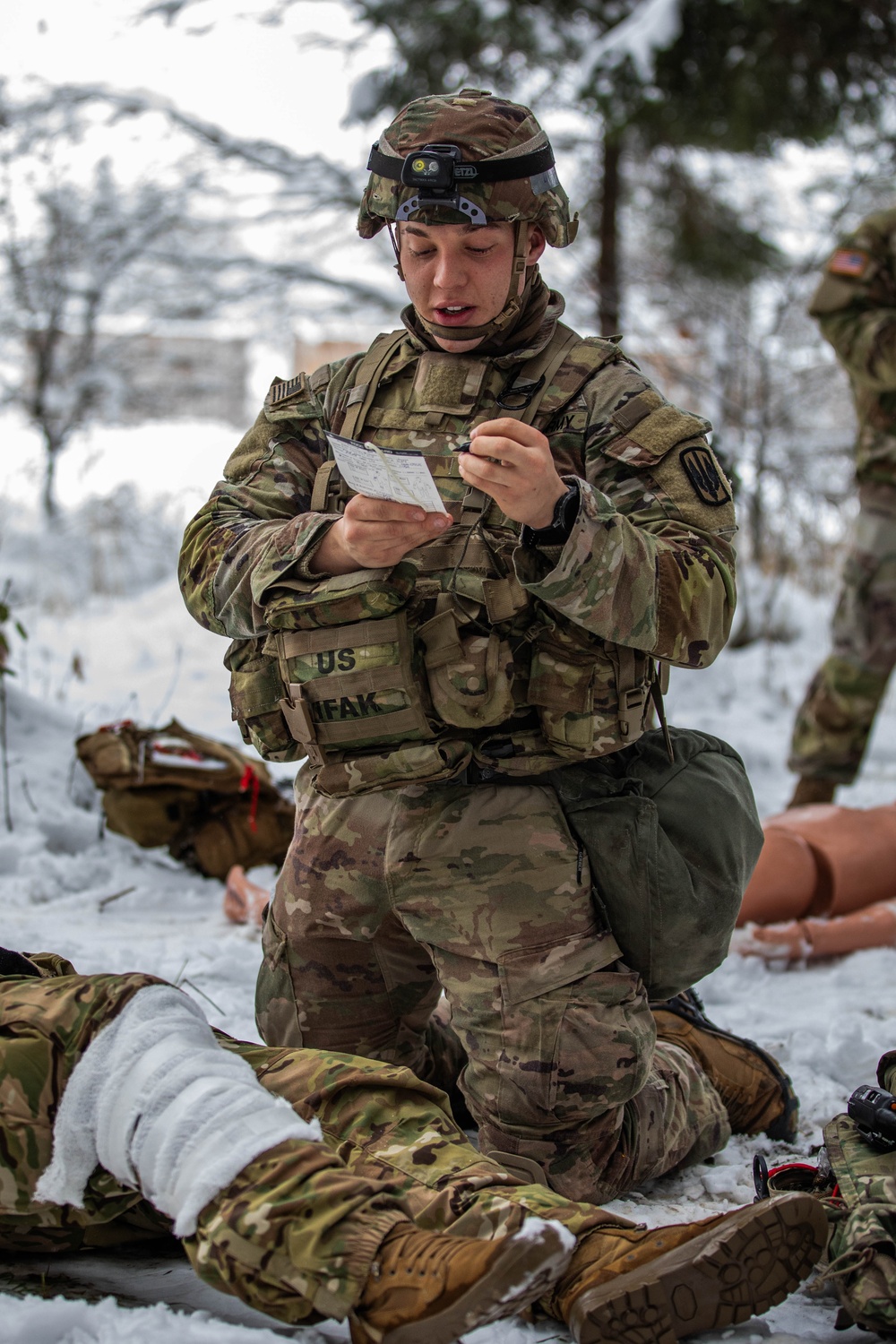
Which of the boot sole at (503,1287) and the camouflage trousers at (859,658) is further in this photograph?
the camouflage trousers at (859,658)

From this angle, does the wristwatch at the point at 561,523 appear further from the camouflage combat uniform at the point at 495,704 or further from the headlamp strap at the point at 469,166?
the headlamp strap at the point at 469,166

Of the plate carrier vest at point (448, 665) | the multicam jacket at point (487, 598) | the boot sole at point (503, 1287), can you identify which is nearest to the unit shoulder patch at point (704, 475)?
the multicam jacket at point (487, 598)

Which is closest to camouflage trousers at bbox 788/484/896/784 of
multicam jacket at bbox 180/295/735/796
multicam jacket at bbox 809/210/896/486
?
multicam jacket at bbox 809/210/896/486

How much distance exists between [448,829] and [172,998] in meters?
0.69

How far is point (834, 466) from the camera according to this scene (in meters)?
10.6

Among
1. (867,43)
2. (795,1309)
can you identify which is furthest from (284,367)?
(795,1309)

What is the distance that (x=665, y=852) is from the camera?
7.18 ft

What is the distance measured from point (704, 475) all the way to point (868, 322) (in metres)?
2.88

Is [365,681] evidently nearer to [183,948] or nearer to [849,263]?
[183,948]

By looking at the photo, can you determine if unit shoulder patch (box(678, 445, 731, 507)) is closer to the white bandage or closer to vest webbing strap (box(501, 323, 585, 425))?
vest webbing strap (box(501, 323, 585, 425))

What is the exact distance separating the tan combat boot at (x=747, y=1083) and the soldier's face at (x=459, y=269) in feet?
4.47

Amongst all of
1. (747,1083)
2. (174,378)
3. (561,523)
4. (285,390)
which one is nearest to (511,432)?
(561,523)

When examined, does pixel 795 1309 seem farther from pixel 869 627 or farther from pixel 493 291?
pixel 869 627

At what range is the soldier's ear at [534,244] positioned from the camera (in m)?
2.33
